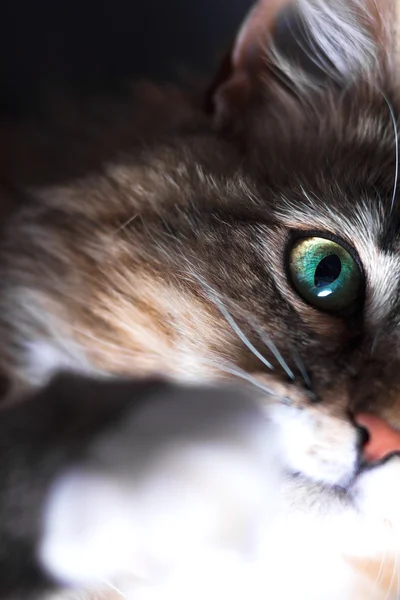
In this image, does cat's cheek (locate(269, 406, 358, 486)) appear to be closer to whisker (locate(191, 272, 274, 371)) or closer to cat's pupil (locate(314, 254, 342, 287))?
whisker (locate(191, 272, 274, 371))

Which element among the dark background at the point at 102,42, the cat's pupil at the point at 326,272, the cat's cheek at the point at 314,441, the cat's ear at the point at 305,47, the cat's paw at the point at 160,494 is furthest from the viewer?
the dark background at the point at 102,42

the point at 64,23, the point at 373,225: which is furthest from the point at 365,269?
the point at 64,23

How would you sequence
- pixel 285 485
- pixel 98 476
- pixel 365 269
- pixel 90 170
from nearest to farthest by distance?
pixel 98 476, pixel 285 485, pixel 365 269, pixel 90 170

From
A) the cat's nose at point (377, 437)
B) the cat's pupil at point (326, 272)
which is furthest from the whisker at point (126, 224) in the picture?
the cat's nose at point (377, 437)

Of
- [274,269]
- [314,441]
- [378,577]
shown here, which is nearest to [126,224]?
[274,269]

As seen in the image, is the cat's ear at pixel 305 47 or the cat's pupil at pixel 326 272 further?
the cat's ear at pixel 305 47

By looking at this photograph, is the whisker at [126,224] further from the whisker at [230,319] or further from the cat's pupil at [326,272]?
the cat's pupil at [326,272]

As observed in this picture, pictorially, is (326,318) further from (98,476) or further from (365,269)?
(98,476)
